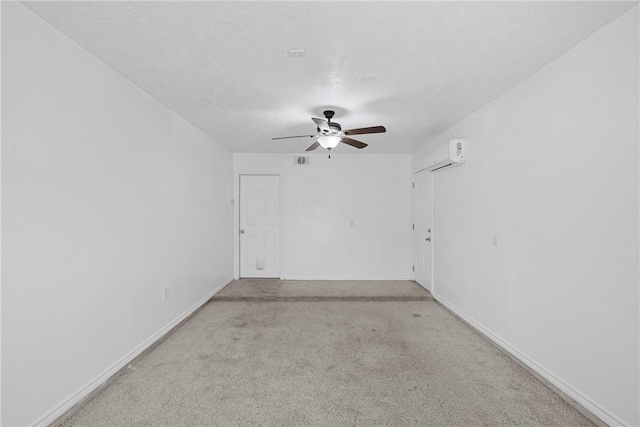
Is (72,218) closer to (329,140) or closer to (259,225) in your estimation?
(329,140)

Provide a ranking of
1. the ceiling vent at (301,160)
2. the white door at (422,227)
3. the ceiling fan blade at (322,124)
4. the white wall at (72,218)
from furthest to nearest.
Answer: the ceiling vent at (301,160)
the white door at (422,227)
the ceiling fan blade at (322,124)
the white wall at (72,218)

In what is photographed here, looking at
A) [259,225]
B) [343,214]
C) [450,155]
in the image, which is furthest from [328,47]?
[259,225]

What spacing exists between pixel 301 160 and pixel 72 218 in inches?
152

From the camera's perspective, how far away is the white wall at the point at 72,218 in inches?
61.2

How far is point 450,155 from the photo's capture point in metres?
3.42

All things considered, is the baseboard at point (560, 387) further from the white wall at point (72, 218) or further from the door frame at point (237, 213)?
the door frame at point (237, 213)

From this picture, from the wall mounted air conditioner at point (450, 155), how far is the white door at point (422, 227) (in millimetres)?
562

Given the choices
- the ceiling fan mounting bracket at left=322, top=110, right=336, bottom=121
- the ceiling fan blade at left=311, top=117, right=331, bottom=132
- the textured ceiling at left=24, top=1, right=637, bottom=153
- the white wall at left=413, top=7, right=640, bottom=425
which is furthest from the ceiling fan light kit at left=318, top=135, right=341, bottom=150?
the white wall at left=413, top=7, right=640, bottom=425

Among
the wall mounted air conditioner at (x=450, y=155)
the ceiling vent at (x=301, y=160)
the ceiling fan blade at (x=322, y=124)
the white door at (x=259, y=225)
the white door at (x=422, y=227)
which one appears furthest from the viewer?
the white door at (x=259, y=225)

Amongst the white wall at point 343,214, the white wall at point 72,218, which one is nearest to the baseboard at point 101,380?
the white wall at point 72,218

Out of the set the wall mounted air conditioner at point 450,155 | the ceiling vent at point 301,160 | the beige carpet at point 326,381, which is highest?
the ceiling vent at point 301,160

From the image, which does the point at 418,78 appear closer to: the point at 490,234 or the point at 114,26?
the point at 490,234

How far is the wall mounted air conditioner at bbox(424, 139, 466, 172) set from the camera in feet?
11.1

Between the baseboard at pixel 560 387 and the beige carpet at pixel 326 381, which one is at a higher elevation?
the baseboard at pixel 560 387
